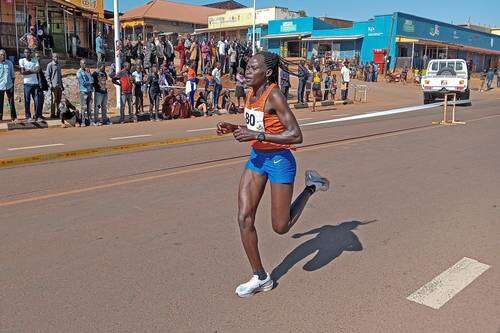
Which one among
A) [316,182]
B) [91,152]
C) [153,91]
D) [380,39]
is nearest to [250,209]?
[316,182]

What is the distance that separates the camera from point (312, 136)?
1248 centimetres

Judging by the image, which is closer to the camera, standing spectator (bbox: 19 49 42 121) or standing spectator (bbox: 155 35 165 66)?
standing spectator (bbox: 19 49 42 121)

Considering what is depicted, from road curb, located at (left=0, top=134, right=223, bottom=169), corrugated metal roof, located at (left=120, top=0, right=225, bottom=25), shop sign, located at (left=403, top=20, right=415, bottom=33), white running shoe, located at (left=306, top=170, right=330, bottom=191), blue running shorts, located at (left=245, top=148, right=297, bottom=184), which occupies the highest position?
corrugated metal roof, located at (left=120, top=0, right=225, bottom=25)

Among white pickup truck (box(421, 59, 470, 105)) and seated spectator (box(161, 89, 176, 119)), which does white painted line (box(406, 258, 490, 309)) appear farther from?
white pickup truck (box(421, 59, 470, 105))

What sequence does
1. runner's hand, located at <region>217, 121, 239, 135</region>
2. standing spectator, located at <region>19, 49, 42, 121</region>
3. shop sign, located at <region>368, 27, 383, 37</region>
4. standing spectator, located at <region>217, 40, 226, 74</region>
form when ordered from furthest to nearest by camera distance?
1. shop sign, located at <region>368, 27, 383, 37</region>
2. standing spectator, located at <region>217, 40, 226, 74</region>
3. standing spectator, located at <region>19, 49, 42, 121</region>
4. runner's hand, located at <region>217, 121, 239, 135</region>

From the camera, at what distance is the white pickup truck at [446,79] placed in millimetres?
24312

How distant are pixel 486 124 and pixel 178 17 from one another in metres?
Result: 49.8

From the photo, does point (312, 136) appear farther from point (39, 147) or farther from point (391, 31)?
point (391, 31)

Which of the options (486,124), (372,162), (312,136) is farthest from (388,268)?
(486,124)

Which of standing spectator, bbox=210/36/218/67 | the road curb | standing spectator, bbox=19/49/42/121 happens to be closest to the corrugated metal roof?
standing spectator, bbox=210/36/218/67

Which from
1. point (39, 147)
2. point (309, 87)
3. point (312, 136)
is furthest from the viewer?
point (309, 87)

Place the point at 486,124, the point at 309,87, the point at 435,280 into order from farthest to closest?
1. the point at 309,87
2. the point at 486,124
3. the point at 435,280

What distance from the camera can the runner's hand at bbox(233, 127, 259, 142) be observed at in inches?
136

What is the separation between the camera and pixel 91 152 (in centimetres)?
970
